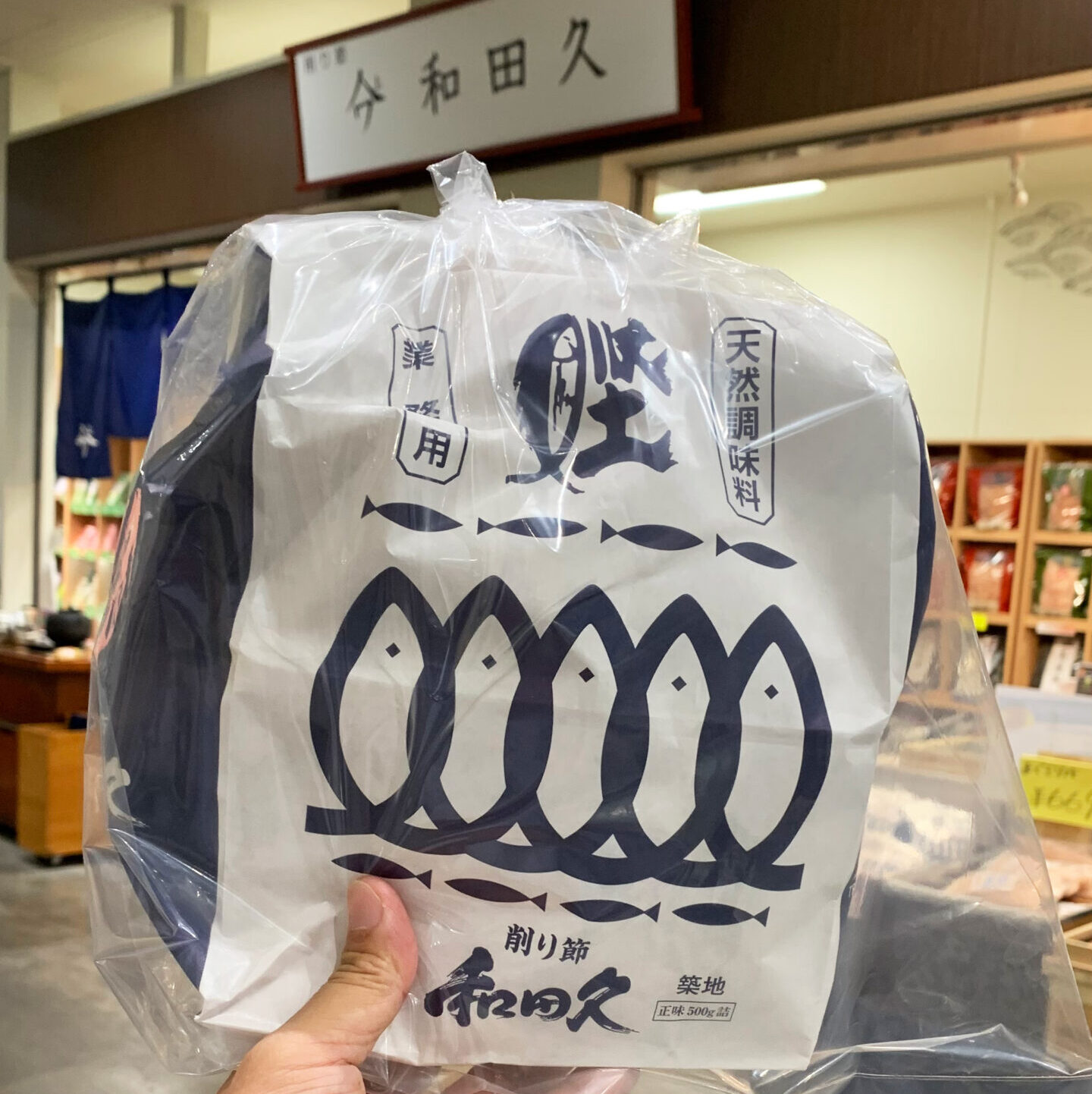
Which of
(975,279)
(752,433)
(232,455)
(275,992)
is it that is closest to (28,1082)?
(275,992)

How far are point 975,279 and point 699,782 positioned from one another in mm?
3320

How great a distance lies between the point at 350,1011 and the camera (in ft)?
1.46

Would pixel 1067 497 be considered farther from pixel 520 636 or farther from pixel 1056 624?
pixel 520 636

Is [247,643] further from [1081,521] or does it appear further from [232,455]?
[1081,521]

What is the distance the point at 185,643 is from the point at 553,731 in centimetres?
20

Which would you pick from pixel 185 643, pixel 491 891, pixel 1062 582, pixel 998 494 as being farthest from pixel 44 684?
pixel 1062 582

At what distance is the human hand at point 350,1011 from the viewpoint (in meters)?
0.44

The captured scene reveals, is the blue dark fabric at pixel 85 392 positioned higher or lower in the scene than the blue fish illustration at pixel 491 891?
higher

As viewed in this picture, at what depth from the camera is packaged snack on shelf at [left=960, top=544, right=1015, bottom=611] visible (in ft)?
9.99

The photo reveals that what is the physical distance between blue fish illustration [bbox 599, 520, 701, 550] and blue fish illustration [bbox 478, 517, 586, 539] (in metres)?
0.01

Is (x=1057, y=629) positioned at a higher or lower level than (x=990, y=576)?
lower

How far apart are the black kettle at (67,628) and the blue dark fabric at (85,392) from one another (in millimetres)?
812

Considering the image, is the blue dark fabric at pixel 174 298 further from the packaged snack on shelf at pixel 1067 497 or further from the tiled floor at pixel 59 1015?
the packaged snack on shelf at pixel 1067 497

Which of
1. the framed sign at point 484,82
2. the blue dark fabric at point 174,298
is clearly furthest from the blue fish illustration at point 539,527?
the blue dark fabric at point 174,298
